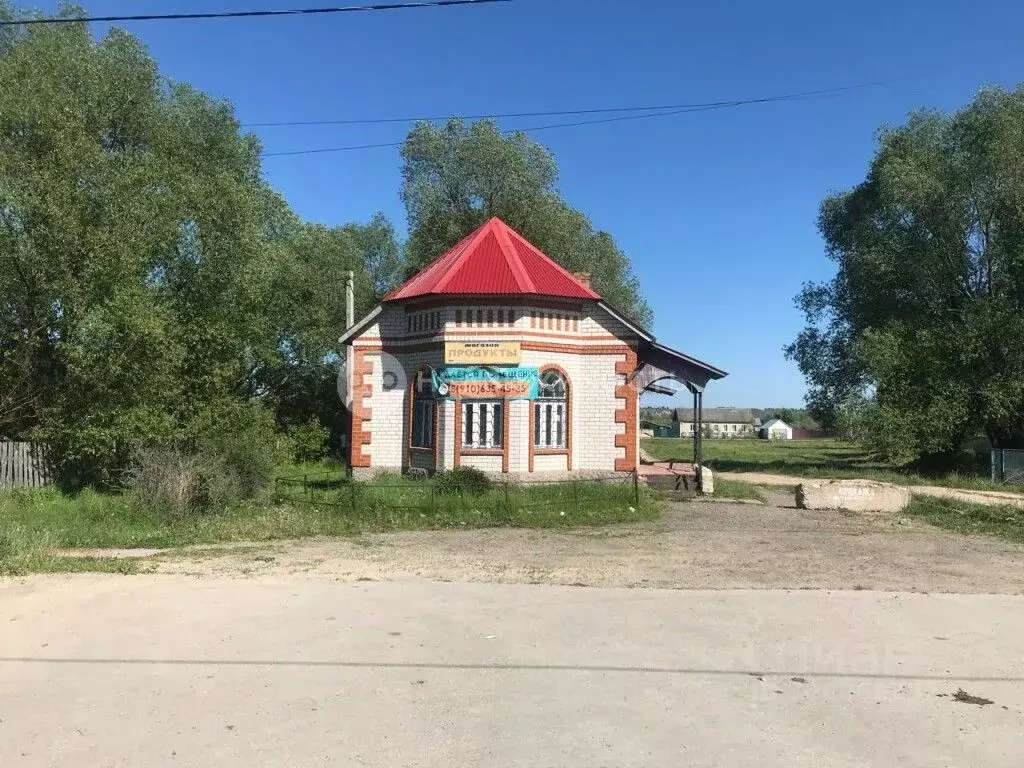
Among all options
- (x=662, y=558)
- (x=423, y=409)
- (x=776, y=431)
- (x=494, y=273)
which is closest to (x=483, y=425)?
(x=423, y=409)

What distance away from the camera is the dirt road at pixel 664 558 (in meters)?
9.34

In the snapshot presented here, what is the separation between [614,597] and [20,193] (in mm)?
17104

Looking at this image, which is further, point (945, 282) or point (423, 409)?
point (945, 282)

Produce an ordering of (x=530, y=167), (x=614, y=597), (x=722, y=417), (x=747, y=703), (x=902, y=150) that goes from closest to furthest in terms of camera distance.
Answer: (x=747, y=703), (x=614, y=597), (x=902, y=150), (x=530, y=167), (x=722, y=417)

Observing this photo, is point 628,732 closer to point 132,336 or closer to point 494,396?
point 494,396

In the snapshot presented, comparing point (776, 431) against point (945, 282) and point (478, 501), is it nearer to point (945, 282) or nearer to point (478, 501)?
point (945, 282)

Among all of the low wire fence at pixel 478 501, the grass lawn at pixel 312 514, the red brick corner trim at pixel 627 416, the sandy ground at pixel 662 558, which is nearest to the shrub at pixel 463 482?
the low wire fence at pixel 478 501

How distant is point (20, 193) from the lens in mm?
17797

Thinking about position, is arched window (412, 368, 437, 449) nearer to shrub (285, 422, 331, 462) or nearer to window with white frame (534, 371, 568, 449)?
window with white frame (534, 371, 568, 449)

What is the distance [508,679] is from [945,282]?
3094 cm

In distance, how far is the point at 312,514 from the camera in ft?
47.6

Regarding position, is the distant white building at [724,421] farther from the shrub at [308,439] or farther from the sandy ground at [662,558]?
the sandy ground at [662,558]

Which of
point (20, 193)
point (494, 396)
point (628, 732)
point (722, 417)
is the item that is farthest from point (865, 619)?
point (722, 417)

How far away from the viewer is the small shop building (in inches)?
779
